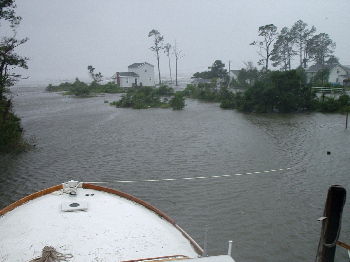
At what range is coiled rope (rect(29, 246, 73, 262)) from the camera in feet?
11.7

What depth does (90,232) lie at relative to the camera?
173 inches

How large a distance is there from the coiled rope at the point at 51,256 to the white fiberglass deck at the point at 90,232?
0.33 ft

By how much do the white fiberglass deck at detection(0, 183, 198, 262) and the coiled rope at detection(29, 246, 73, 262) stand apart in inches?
4.0

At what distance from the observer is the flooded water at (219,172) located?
7395 mm

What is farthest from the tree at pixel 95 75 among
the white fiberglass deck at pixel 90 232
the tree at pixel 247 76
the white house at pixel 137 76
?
the white fiberglass deck at pixel 90 232

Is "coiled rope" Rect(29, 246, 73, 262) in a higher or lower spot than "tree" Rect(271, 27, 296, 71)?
lower

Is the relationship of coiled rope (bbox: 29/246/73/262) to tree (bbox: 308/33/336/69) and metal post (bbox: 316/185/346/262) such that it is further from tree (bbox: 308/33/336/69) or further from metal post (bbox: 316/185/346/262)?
tree (bbox: 308/33/336/69)

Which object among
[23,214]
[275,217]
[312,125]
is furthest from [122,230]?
[312,125]

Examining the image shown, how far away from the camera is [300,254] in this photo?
658cm

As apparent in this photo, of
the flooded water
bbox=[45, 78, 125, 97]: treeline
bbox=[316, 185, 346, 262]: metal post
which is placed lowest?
the flooded water

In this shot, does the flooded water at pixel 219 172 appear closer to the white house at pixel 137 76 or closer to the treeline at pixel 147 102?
the treeline at pixel 147 102

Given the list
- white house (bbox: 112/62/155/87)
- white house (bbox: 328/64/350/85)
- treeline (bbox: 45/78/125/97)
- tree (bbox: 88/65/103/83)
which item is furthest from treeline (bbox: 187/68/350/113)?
tree (bbox: 88/65/103/83)

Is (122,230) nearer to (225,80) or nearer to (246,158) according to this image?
(246,158)

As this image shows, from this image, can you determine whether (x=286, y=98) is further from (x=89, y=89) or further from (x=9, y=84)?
(x=89, y=89)
